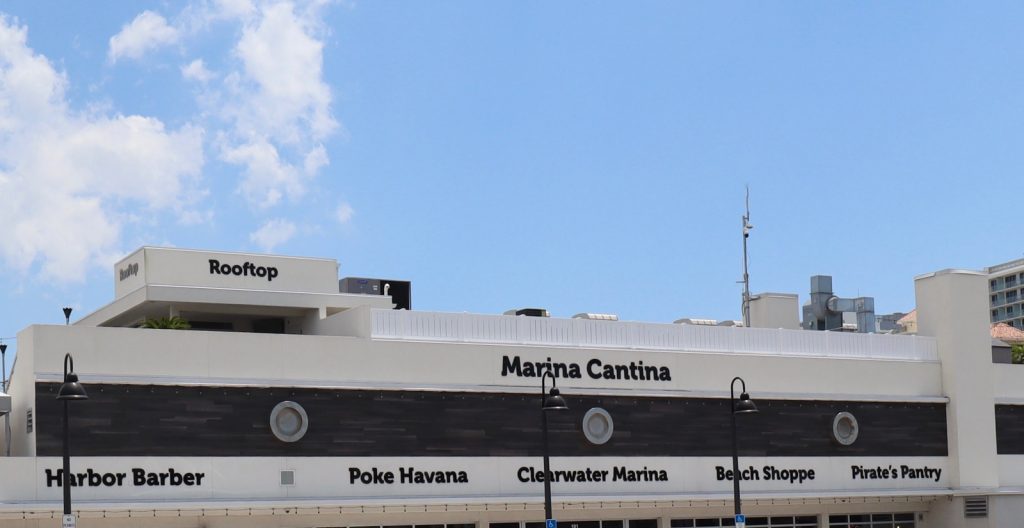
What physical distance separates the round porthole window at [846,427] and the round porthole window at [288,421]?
19.8m

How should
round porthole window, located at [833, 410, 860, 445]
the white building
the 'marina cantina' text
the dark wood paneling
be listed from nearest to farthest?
the dark wood paneling
the white building
the 'marina cantina' text
round porthole window, located at [833, 410, 860, 445]

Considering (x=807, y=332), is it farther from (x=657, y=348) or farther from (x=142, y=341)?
(x=142, y=341)

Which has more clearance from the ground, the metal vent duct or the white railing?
the white railing

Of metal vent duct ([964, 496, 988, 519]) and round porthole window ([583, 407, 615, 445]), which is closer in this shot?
round porthole window ([583, 407, 615, 445])

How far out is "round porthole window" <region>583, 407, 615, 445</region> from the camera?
4509 cm

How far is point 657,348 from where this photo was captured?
47500 mm

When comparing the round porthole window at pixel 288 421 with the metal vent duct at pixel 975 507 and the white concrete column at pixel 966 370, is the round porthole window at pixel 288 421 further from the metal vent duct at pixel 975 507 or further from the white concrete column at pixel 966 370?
the metal vent duct at pixel 975 507

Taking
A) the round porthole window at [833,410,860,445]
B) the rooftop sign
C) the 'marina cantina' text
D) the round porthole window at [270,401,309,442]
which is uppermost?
the rooftop sign

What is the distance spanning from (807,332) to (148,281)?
23.2m

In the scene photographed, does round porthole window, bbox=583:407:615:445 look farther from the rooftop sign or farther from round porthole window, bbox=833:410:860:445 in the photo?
round porthole window, bbox=833:410:860:445

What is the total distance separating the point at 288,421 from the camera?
4041 centimetres

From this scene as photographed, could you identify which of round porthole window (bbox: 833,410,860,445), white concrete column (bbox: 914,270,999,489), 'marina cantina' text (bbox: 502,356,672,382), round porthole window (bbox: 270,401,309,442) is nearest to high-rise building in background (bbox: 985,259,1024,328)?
white concrete column (bbox: 914,270,999,489)

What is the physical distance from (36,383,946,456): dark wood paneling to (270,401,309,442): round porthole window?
0.17 meters

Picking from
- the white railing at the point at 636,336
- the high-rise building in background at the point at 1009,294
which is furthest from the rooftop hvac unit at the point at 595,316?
the high-rise building in background at the point at 1009,294
